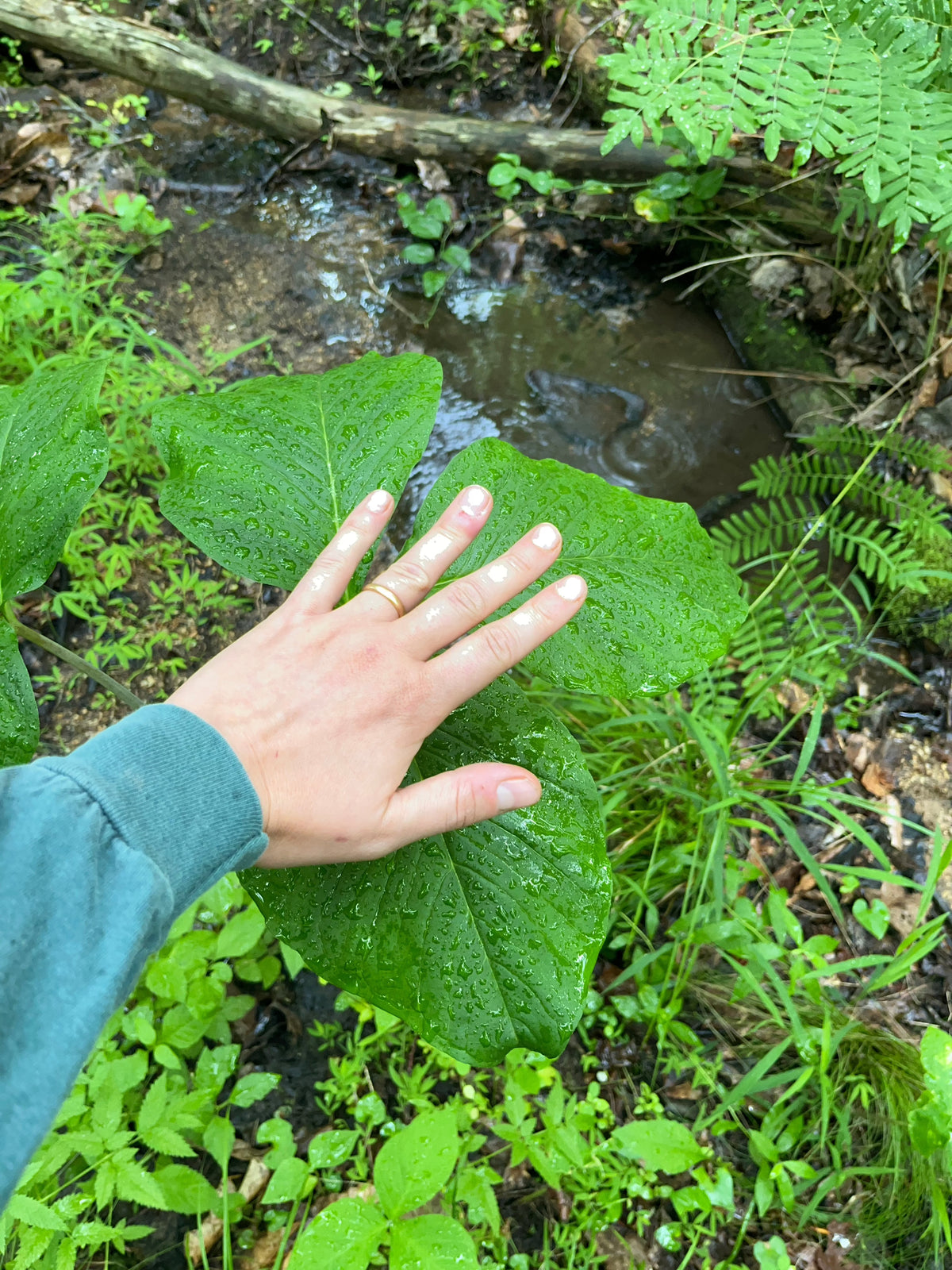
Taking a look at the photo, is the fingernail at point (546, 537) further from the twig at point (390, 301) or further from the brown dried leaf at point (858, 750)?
the twig at point (390, 301)

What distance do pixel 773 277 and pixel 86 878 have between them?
11.8ft

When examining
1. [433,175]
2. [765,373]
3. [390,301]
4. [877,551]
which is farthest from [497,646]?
[433,175]

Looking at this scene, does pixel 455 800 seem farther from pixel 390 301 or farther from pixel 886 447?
pixel 390 301

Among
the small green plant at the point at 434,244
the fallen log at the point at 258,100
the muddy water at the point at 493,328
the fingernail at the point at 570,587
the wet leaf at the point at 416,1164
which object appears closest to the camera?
the fingernail at the point at 570,587

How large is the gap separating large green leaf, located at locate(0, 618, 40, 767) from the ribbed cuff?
0.40 m

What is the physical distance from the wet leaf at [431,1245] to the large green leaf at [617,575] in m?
0.98

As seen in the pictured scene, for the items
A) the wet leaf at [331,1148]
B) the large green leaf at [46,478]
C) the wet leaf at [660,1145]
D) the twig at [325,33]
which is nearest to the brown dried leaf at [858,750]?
the wet leaf at [660,1145]

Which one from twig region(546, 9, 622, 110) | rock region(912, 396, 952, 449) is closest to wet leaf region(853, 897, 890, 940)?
rock region(912, 396, 952, 449)

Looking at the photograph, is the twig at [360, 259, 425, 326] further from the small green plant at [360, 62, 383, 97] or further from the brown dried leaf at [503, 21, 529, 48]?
the brown dried leaf at [503, 21, 529, 48]

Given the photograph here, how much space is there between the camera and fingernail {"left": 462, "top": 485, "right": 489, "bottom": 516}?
1066 millimetres

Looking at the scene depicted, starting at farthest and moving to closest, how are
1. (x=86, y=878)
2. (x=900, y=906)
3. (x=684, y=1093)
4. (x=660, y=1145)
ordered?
1. (x=900, y=906)
2. (x=684, y=1093)
3. (x=660, y=1145)
4. (x=86, y=878)

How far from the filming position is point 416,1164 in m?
1.27

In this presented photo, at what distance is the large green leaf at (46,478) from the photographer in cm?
112

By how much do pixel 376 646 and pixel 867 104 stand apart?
198 cm
